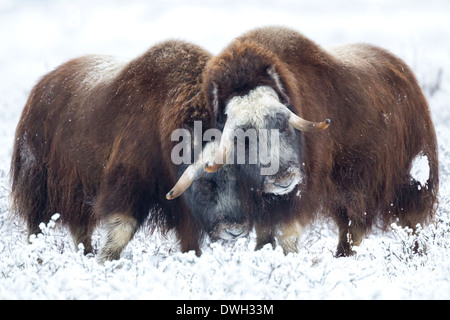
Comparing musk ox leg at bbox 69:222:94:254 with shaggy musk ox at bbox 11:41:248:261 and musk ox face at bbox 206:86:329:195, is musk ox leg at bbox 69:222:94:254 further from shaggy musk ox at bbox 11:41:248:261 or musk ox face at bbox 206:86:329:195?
musk ox face at bbox 206:86:329:195

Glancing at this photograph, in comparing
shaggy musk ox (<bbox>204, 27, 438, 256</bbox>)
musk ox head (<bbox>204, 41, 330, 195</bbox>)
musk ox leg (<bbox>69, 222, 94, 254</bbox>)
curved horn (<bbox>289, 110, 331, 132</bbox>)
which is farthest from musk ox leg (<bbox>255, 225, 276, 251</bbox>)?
musk ox leg (<bbox>69, 222, 94, 254</bbox>)

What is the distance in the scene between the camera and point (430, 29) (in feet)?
75.3

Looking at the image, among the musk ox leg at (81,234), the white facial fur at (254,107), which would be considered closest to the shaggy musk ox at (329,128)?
the white facial fur at (254,107)

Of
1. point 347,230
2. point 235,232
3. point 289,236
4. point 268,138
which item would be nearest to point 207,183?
point 235,232

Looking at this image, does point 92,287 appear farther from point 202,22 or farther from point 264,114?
point 202,22

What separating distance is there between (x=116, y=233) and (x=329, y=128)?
1.70 meters

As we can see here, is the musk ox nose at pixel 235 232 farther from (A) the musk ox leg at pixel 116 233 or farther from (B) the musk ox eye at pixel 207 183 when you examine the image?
(A) the musk ox leg at pixel 116 233

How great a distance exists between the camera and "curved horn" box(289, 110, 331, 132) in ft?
12.9

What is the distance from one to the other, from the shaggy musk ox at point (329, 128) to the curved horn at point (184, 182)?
252 mm

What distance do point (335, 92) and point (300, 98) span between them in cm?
38

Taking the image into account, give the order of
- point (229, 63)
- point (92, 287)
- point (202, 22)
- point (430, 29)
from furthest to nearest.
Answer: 1. point (202, 22)
2. point (430, 29)
3. point (229, 63)
4. point (92, 287)

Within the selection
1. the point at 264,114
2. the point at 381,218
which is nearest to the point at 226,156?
the point at 264,114

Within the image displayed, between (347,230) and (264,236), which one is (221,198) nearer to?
(264,236)

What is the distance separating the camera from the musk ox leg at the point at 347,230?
514 cm
